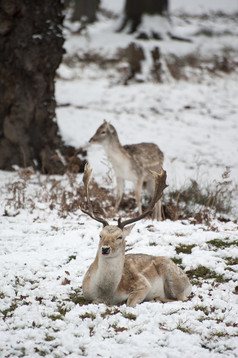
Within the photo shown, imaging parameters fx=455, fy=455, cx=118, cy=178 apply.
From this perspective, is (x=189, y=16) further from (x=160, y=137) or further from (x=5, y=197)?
(x=5, y=197)

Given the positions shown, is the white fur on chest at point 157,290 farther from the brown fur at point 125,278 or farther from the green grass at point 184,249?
the green grass at point 184,249

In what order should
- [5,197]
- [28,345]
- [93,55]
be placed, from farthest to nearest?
[93,55] → [5,197] → [28,345]

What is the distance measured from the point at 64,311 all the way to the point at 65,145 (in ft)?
20.6

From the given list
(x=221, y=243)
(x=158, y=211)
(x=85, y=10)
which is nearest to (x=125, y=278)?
(x=221, y=243)

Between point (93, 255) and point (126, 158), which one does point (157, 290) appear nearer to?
point (93, 255)

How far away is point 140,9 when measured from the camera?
83.5 feet

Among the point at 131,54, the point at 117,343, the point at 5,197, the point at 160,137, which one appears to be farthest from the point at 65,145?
the point at 131,54

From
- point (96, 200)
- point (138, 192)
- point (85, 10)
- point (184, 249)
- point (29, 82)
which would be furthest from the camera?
point (85, 10)

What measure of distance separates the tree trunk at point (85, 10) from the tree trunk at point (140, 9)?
320 inches

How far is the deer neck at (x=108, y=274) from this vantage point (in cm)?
474

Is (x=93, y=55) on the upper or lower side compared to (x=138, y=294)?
upper

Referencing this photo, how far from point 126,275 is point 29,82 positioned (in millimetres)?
5761

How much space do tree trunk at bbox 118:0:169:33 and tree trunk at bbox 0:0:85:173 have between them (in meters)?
17.0

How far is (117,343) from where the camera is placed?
3920mm
